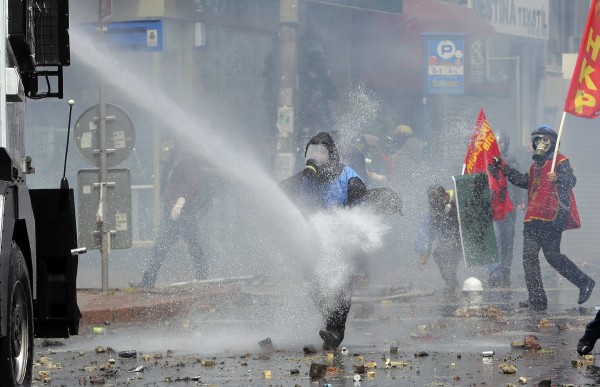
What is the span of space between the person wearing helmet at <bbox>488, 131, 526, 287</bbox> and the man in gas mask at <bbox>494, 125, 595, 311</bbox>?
93.8 inches

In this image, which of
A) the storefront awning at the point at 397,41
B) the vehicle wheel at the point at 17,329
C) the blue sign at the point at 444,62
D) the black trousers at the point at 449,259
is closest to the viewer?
the vehicle wheel at the point at 17,329

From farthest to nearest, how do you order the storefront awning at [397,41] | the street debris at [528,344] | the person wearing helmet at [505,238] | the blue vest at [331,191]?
the storefront awning at [397,41]
the person wearing helmet at [505,238]
the blue vest at [331,191]
the street debris at [528,344]

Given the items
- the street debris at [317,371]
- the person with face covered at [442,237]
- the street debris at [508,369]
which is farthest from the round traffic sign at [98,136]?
the street debris at [508,369]

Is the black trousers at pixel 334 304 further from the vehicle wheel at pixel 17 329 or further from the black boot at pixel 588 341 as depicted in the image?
the vehicle wheel at pixel 17 329

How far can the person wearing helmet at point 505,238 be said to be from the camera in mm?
16844

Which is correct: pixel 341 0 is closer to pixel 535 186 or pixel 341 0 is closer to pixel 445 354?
pixel 535 186

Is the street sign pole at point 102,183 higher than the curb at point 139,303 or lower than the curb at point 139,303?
higher

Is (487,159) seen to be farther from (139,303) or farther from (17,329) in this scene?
(17,329)

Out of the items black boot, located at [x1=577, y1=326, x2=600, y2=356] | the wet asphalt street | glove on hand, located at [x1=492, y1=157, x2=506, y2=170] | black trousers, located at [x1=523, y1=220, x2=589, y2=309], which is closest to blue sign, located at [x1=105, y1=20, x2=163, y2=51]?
the wet asphalt street

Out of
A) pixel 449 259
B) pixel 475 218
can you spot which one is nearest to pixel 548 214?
A: pixel 475 218

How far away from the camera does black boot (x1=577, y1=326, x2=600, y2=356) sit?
9047 mm

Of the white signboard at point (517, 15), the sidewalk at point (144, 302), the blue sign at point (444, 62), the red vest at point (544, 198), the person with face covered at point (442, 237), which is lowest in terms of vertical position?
the sidewalk at point (144, 302)

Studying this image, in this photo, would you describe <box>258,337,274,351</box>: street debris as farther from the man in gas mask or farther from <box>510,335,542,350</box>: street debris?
the man in gas mask

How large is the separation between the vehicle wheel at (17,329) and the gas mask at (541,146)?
26.3 ft
